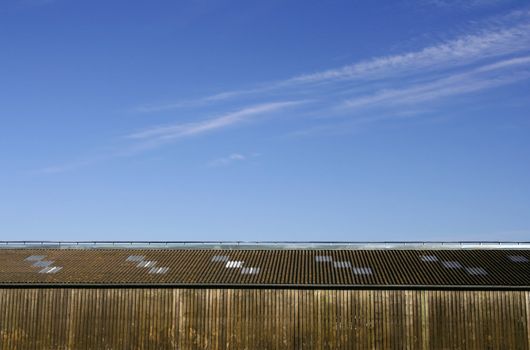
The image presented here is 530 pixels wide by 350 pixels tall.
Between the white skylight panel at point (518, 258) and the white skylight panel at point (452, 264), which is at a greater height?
the white skylight panel at point (518, 258)

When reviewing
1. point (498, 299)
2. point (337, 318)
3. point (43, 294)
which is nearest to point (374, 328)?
point (337, 318)

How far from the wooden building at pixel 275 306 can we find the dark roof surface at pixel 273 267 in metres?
0.13

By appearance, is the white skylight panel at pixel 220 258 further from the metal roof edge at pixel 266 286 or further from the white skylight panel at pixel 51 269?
the white skylight panel at pixel 51 269

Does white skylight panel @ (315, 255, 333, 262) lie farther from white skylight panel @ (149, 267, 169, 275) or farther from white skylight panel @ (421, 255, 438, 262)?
white skylight panel @ (149, 267, 169, 275)

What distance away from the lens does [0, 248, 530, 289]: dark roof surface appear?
4044cm

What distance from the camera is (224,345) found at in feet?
130

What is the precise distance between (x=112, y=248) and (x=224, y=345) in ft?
51.3

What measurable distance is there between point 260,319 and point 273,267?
482cm

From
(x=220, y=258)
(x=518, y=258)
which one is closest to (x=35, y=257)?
(x=220, y=258)

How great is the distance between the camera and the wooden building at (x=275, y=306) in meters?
38.8

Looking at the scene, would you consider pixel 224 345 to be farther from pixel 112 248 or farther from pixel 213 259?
pixel 112 248

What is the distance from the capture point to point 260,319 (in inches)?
1567

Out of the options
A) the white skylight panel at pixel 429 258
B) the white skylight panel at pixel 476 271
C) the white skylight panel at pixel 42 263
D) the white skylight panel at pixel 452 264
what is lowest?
the white skylight panel at pixel 476 271

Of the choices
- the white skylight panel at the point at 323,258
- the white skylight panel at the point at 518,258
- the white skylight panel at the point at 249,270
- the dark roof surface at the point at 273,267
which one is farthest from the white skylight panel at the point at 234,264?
the white skylight panel at the point at 518,258
